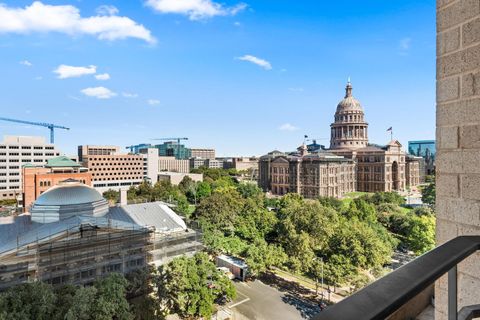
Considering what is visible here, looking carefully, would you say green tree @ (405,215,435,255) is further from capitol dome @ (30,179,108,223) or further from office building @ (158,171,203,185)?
office building @ (158,171,203,185)

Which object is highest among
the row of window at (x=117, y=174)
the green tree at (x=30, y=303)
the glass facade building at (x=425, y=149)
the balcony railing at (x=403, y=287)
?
the glass facade building at (x=425, y=149)

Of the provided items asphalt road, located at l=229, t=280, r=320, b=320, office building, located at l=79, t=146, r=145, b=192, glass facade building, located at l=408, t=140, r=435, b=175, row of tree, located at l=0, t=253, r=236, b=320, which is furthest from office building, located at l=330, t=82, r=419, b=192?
row of tree, located at l=0, t=253, r=236, b=320

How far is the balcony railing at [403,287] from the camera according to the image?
811 millimetres

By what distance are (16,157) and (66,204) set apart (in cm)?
4728

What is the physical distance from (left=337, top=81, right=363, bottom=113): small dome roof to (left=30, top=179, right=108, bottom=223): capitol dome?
5932 centimetres

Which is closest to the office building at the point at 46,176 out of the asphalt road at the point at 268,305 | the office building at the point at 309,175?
the asphalt road at the point at 268,305

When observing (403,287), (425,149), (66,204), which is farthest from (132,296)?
(425,149)

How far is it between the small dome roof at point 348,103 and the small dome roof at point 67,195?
59.4m

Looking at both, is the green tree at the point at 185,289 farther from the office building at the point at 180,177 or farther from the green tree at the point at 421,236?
the office building at the point at 180,177

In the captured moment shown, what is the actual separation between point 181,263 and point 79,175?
35252mm

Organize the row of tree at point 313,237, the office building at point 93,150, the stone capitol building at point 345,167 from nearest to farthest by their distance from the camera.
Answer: the row of tree at point 313,237, the stone capitol building at point 345,167, the office building at point 93,150

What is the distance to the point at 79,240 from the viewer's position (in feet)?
54.2

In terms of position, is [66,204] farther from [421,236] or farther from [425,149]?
[425,149]

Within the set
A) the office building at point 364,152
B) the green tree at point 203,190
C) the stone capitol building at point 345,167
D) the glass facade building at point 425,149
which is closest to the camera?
the green tree at point 203,190
